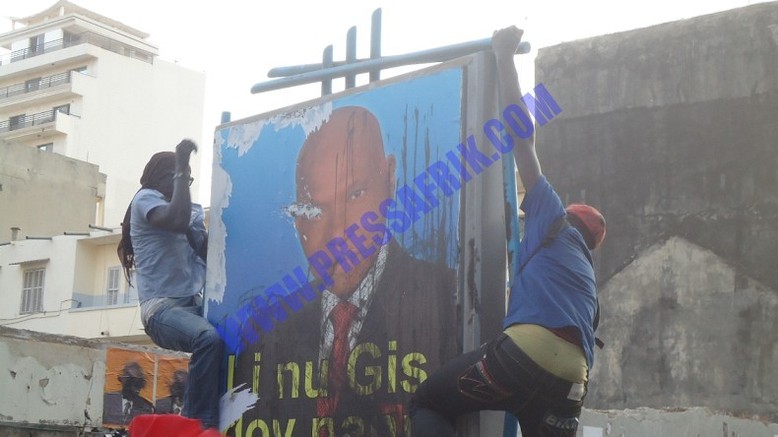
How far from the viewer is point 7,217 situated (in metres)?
36.2

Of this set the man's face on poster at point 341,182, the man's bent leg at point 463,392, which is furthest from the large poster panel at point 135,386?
the man's bent leg at point 463,392

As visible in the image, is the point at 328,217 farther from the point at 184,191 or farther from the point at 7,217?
the point at 7,217

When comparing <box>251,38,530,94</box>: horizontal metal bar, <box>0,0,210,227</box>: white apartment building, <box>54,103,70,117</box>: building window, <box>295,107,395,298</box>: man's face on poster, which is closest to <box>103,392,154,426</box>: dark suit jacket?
<box>251,38,530,94</box>: horizontal metal bar

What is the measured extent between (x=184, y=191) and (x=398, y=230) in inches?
40.9

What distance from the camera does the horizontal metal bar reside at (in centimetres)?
379

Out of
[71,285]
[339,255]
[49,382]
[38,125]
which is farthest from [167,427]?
[38,125]

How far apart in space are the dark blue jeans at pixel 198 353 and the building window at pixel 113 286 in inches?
1204

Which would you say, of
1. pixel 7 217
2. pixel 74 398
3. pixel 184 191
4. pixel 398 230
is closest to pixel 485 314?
pixel 398 230

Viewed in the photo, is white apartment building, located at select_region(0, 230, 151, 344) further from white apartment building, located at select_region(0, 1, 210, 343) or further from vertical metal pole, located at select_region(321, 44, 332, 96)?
vertical metal pole, located at select_region(321, 44, 332, 96)

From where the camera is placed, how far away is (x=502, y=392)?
10.7 ft

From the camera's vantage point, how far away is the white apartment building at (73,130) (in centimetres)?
3444

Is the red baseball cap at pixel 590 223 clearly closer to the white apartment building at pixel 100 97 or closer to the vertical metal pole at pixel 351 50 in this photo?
the vertical metal pole at pixel 351 50

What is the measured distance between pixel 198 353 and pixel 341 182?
937mm

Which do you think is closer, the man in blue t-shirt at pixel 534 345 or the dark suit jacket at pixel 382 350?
the man in blue t-shirt at pixel 534 345
